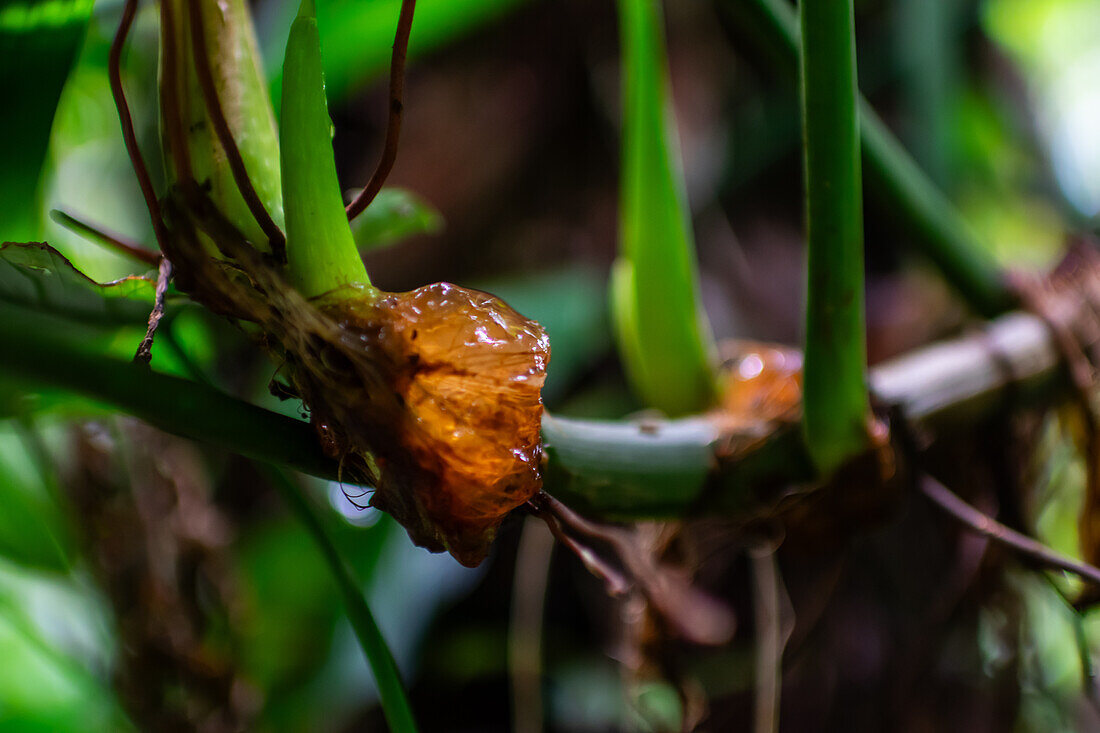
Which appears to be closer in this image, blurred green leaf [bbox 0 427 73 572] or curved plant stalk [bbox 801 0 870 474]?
curved plant stalk [bbox 801 0 870 474]

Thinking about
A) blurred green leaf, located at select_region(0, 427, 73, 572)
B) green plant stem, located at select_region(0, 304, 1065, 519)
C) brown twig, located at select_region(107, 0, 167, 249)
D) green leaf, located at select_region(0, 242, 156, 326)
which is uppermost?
blurred green leaf, located at select_region(0, 427, 73, 572)

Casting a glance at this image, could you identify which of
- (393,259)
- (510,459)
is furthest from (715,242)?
(510,459)

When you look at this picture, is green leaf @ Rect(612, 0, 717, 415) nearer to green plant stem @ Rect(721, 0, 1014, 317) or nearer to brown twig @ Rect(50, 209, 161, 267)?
green plant stem @ Rect(721, 0, 1014, 317)

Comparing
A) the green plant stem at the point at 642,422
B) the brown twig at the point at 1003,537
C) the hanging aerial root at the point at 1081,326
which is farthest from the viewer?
the hanging aerial root at the point at 1081,326

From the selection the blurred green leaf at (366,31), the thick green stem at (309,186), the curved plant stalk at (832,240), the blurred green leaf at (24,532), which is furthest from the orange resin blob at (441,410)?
the blurred green leaf at (24,532)

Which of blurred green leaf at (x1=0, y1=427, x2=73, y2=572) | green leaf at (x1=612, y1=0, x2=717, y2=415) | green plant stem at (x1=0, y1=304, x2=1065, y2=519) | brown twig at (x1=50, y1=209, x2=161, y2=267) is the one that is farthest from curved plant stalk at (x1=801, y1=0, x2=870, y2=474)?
blurred green leaf at (x1=0, y1=427, x2=73, y2=572)

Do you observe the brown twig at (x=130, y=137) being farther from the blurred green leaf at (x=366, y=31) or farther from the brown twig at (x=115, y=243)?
the blurred green leaf at (x=366, y=31)

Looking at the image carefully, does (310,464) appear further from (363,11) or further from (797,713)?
(797,713)
